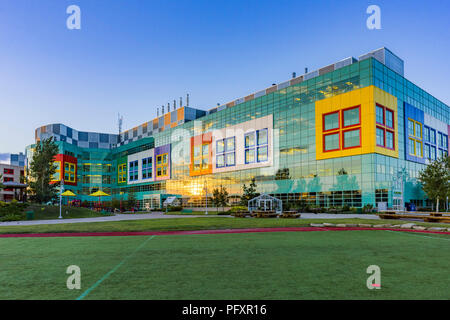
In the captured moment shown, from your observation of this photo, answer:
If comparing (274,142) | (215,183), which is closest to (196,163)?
(215,183)

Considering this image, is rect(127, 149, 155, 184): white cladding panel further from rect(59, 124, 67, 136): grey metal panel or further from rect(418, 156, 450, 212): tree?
rect(418, 156, 450, 212): tree

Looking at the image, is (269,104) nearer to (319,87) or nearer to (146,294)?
(319,87)

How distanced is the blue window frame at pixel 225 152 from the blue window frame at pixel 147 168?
107 feet

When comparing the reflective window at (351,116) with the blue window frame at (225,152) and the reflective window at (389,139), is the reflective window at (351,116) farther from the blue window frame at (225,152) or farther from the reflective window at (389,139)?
the blue window frame at (225,152)

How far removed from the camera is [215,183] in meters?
79.8

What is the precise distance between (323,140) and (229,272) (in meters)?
52.6

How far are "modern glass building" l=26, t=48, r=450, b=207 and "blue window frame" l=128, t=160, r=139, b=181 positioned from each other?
17445 mm

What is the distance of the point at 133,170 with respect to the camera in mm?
111938

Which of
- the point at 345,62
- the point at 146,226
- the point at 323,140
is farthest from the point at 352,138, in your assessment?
the point at 146,226

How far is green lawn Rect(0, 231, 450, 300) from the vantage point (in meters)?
5.71

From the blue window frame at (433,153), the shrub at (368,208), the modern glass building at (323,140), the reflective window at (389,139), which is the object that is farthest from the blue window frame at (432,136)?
the shrub at (368,208)

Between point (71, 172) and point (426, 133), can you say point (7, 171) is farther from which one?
point (426, 133)

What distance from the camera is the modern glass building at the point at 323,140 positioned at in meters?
51.1
